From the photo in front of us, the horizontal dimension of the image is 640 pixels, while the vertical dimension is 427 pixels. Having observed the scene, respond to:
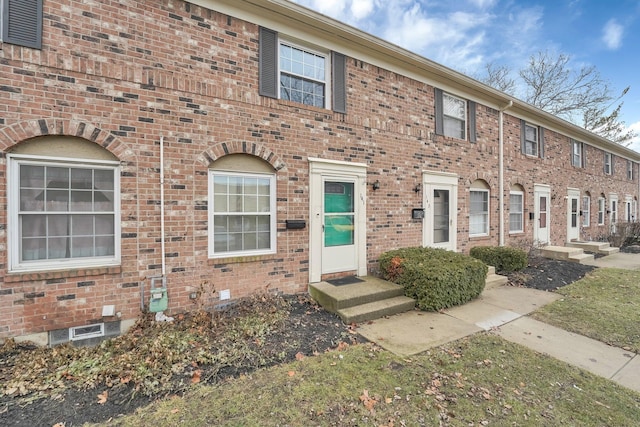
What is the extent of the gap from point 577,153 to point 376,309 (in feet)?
48.0

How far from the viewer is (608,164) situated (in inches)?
623

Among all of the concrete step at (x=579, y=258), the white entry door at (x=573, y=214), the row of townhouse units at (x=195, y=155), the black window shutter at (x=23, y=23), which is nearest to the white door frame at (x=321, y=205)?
the row of townhouse units at (x=195, y=155)

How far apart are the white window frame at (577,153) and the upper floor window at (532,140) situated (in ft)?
10.8

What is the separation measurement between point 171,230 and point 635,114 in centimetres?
3063

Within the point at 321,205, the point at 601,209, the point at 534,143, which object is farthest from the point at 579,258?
the point at 321,205

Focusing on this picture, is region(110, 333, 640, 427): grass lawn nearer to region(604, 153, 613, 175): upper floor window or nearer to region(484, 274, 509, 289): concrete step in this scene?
region(484, 274, 509, 289): concrete step

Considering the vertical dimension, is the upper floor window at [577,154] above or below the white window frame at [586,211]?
above

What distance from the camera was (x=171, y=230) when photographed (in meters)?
4.43

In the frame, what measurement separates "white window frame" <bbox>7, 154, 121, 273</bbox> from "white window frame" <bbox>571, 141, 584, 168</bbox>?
17095 millimetres

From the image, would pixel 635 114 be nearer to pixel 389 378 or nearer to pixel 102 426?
pixel 389 378

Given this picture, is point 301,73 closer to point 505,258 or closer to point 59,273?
point 59,273

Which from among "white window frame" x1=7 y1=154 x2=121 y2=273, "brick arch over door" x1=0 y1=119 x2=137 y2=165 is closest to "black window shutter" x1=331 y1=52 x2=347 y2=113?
"brick arch over door" x1=0 y1=119 x2=137 y2=165

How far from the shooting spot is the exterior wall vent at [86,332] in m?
3.85

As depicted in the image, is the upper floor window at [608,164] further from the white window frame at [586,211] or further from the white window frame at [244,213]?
the white window frame at [244,213]
